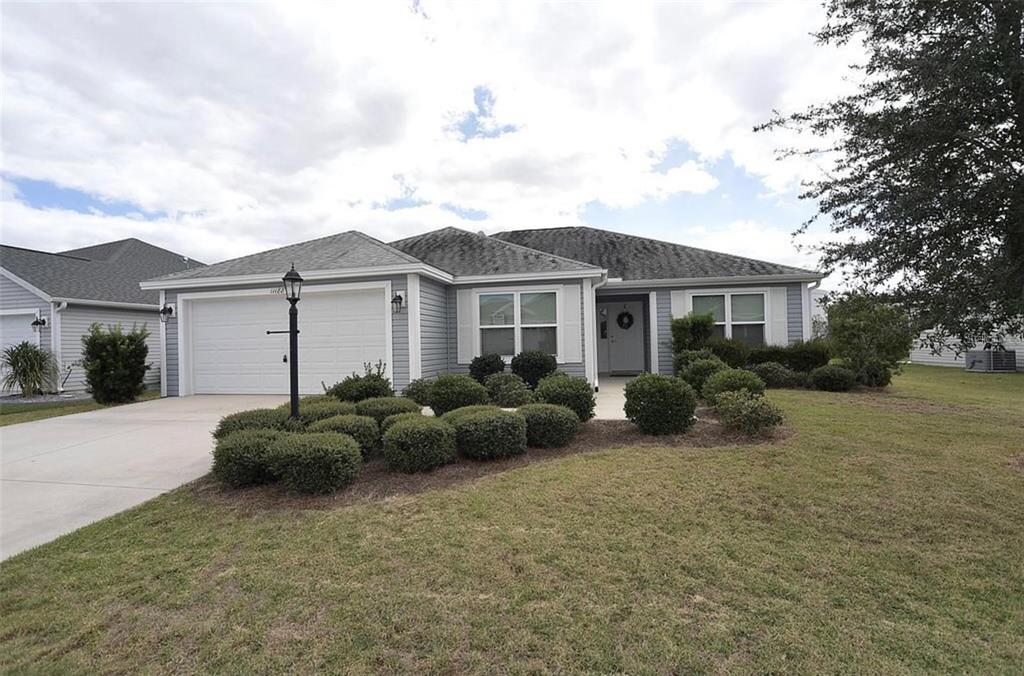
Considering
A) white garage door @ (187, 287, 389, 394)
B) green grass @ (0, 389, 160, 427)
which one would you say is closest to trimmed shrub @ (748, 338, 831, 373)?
white garage door @ (187, 287, 389, 394)

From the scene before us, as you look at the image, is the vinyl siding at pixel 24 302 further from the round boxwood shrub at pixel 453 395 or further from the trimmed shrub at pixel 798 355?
the trimmed shrub at pixel 798 355

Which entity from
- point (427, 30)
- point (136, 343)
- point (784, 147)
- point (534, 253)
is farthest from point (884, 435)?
point (136, 343)

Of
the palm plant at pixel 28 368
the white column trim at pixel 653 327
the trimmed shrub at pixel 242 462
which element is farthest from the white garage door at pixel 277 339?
the white column trim at pixel 653 327

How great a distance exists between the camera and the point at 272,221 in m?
20.0

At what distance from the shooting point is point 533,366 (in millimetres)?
10352

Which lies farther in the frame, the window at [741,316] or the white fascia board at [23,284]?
the white fascia board at [23,284]

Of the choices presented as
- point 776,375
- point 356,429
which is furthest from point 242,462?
point 776,375

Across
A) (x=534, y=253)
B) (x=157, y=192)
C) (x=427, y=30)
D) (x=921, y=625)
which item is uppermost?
(x=427, y=30)

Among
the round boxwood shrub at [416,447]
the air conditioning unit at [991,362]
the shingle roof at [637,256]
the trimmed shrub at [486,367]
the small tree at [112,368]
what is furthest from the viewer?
the air conditioning unit at [991,362]

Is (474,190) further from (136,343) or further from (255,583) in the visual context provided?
(255,583)

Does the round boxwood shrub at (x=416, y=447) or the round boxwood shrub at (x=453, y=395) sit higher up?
the round boxwood shrub at (x=453, y=395)

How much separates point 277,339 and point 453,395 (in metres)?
6.09

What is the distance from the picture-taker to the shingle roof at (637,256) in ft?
42.6

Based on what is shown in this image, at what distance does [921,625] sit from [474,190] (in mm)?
16368
